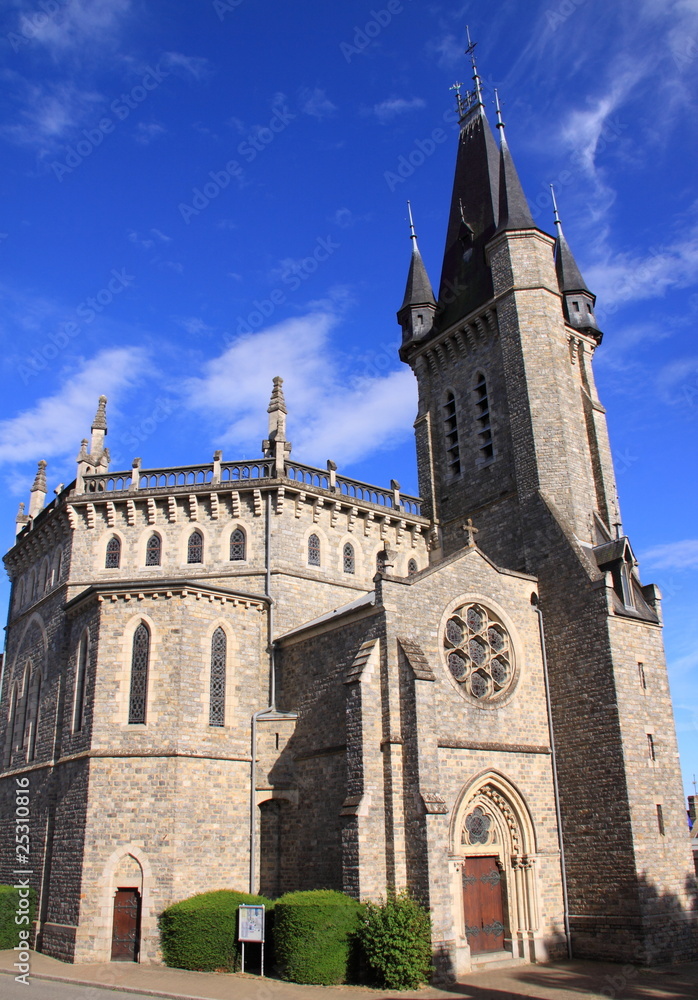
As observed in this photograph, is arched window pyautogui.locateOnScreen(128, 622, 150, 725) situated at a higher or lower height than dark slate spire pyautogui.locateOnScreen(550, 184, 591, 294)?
lower

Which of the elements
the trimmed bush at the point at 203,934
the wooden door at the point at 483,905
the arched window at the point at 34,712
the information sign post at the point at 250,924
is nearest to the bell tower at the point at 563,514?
the wooden door at the point at 483,905

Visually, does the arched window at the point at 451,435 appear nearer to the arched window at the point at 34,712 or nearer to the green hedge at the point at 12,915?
the arched window at the point at 34,712

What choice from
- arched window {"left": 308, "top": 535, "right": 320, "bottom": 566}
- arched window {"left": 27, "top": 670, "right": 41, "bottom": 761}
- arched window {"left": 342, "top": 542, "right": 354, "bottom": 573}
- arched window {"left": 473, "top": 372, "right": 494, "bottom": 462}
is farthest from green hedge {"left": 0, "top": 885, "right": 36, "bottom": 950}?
arched window {"left": 473, "top": 372, "right": 494, "bottom": 462}

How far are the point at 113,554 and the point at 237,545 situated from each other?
420 cm

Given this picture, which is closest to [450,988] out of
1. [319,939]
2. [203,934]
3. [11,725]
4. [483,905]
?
[319,939]

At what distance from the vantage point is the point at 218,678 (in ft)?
71.7

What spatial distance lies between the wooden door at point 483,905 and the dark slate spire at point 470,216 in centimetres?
2008

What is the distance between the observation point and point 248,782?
21078 millimetres

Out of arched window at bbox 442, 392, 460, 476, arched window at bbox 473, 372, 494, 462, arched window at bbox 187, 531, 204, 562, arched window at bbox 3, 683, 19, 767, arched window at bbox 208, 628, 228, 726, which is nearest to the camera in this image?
arched window at bbox 208, 628, 228, 726

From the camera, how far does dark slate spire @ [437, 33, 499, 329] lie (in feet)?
104

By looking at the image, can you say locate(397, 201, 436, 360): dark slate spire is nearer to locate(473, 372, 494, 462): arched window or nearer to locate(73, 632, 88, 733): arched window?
locate(473, 372, 494, 462): arched window

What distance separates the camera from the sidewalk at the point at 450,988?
1491cm

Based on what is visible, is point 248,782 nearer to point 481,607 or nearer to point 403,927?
point 403,927

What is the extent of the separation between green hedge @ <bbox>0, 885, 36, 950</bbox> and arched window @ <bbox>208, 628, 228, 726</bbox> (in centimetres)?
694
